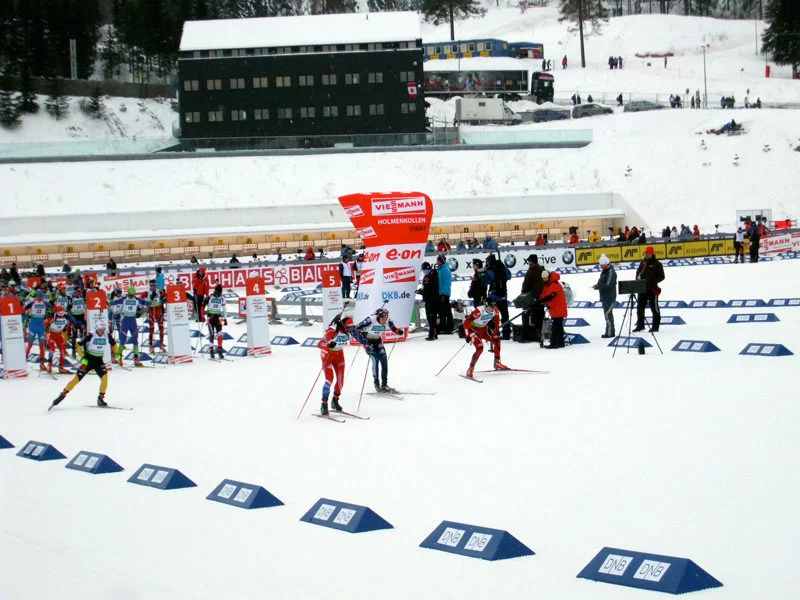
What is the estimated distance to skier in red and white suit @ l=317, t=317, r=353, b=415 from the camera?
1423 cm

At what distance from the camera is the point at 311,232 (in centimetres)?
5366

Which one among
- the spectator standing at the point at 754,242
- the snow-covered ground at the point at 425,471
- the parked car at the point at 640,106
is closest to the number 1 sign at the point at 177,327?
the snow-covered ground at the point at 425,471

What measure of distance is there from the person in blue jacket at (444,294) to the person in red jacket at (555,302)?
3236 millimetres

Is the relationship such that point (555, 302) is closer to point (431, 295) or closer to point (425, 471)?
point (431, 295)

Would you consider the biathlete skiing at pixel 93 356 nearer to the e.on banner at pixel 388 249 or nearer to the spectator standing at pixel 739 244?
the e.on banner at pixel 388 249

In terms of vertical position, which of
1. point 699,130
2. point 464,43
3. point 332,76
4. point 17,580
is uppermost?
point 464,43

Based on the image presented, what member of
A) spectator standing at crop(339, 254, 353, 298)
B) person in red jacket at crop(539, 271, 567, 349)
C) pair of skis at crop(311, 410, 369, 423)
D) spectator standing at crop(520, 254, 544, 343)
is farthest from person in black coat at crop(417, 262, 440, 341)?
pair of skis at crop(311, 410, 369, 423)

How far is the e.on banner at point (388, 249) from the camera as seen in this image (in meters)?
20.6

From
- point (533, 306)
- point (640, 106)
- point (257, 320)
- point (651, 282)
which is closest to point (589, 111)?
point (640, 106)

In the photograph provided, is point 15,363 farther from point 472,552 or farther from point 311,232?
point 311,232

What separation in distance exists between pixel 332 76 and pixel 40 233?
74.3ft

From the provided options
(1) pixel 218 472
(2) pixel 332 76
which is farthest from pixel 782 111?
(1) pixel 218 472

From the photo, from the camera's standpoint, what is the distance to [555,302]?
768 inches

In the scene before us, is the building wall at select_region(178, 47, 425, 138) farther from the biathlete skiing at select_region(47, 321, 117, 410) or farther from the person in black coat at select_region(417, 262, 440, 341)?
the biathlete skiing at select_region(47, 321, 117, 410)
